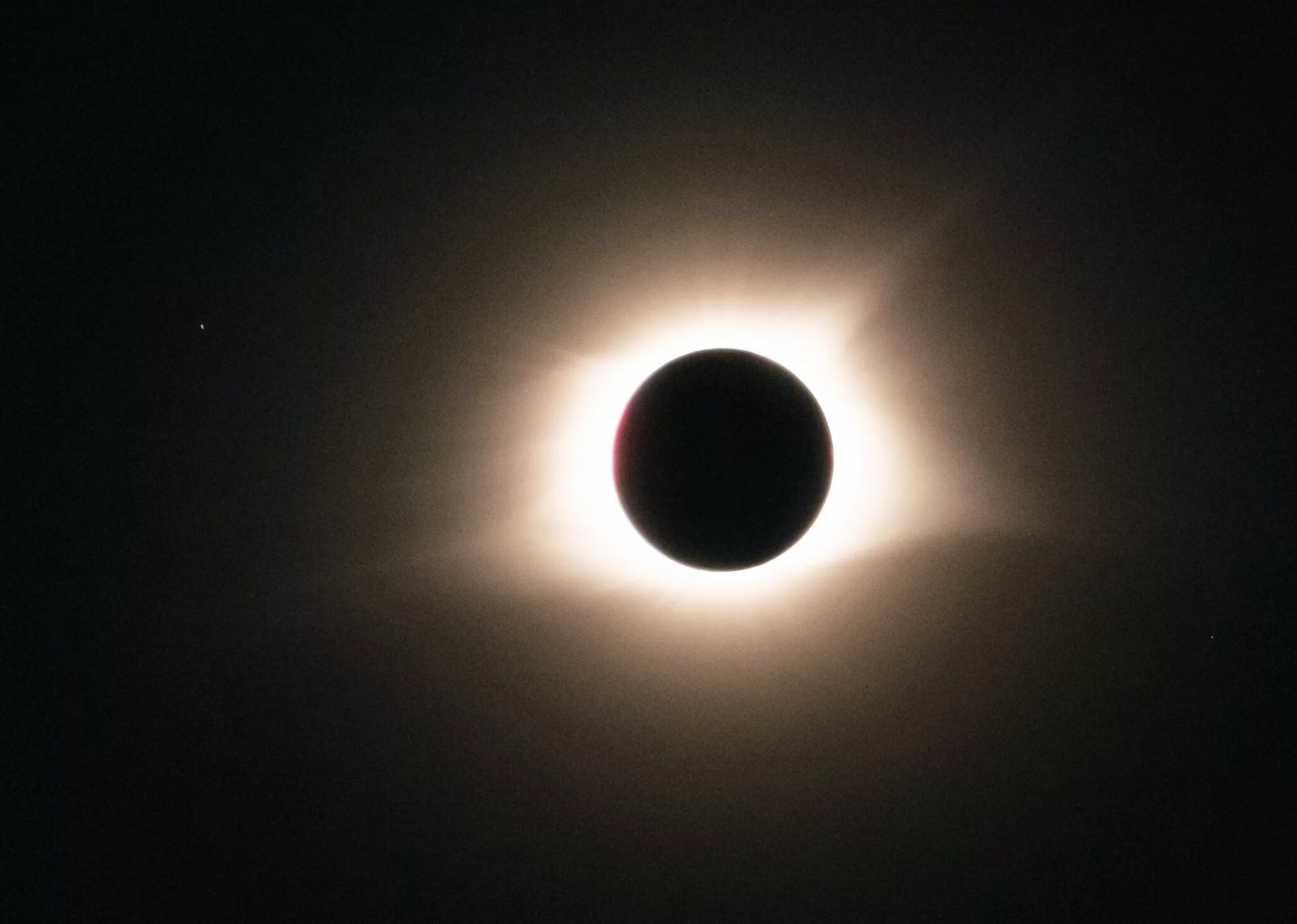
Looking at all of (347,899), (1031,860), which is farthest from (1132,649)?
(347,899)

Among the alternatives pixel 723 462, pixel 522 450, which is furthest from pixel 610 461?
pixel 723 462

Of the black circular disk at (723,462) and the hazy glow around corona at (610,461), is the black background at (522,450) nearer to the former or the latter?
the hazy glow around corona at (610,461)

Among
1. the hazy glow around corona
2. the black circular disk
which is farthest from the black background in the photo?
the black circular disk

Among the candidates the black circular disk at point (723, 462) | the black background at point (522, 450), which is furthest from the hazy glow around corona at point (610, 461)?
the black circular disk at point (723, 462)

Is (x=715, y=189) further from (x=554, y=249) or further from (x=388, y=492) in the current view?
(x=388, y=492)

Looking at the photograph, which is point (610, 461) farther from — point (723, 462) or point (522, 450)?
point (723, 462)

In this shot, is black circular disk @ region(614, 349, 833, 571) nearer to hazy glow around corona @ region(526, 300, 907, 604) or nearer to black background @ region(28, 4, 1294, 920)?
hazy glow around corona @ region(526, 300, 907, 604)
